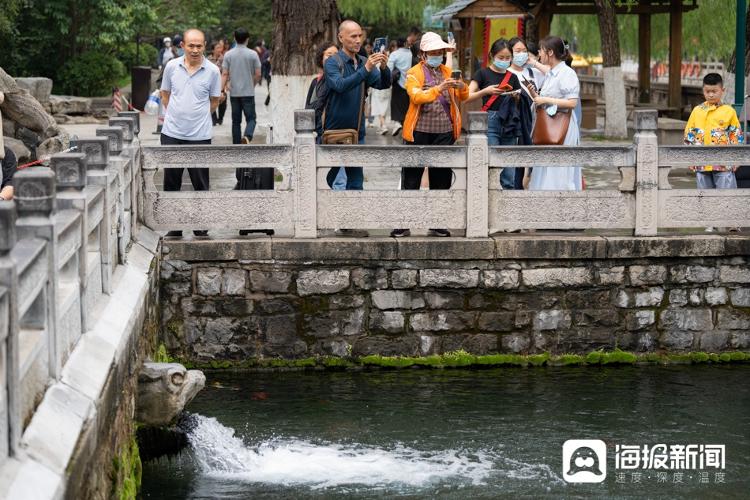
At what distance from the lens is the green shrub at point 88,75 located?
25703 millimetres

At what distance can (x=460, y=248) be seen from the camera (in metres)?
11.0

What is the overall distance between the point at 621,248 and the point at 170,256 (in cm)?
367

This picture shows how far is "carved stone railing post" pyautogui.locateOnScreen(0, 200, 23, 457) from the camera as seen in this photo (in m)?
4.85

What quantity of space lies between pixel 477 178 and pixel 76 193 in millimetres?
4553

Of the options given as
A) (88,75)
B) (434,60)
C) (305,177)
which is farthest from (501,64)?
(88,75)

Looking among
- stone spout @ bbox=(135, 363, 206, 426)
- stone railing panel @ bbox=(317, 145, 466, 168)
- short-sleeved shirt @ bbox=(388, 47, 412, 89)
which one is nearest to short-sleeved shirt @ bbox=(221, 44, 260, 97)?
short-sleeved shirt @ bbox=(388, 47, 412, 89)

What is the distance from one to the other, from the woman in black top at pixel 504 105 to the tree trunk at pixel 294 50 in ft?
8.50

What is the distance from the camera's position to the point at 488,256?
36.1 ft

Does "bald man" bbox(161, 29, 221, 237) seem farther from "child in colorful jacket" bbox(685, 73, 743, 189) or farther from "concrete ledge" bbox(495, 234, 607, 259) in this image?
"child in colorful jacket" bbox(685, 73, 743, 189)

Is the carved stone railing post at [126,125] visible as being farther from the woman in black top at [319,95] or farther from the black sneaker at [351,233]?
the black sneaker at [351,233]

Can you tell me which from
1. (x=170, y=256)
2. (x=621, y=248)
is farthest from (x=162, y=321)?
(x=621, y=248)

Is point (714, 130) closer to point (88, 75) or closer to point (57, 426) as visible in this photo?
point (57, 426)

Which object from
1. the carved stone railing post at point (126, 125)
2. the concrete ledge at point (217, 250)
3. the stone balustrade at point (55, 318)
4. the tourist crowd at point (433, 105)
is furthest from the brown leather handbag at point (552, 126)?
the stone balustrade at point (55, 318)

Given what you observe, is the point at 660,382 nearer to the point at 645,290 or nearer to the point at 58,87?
the point at 645,290
